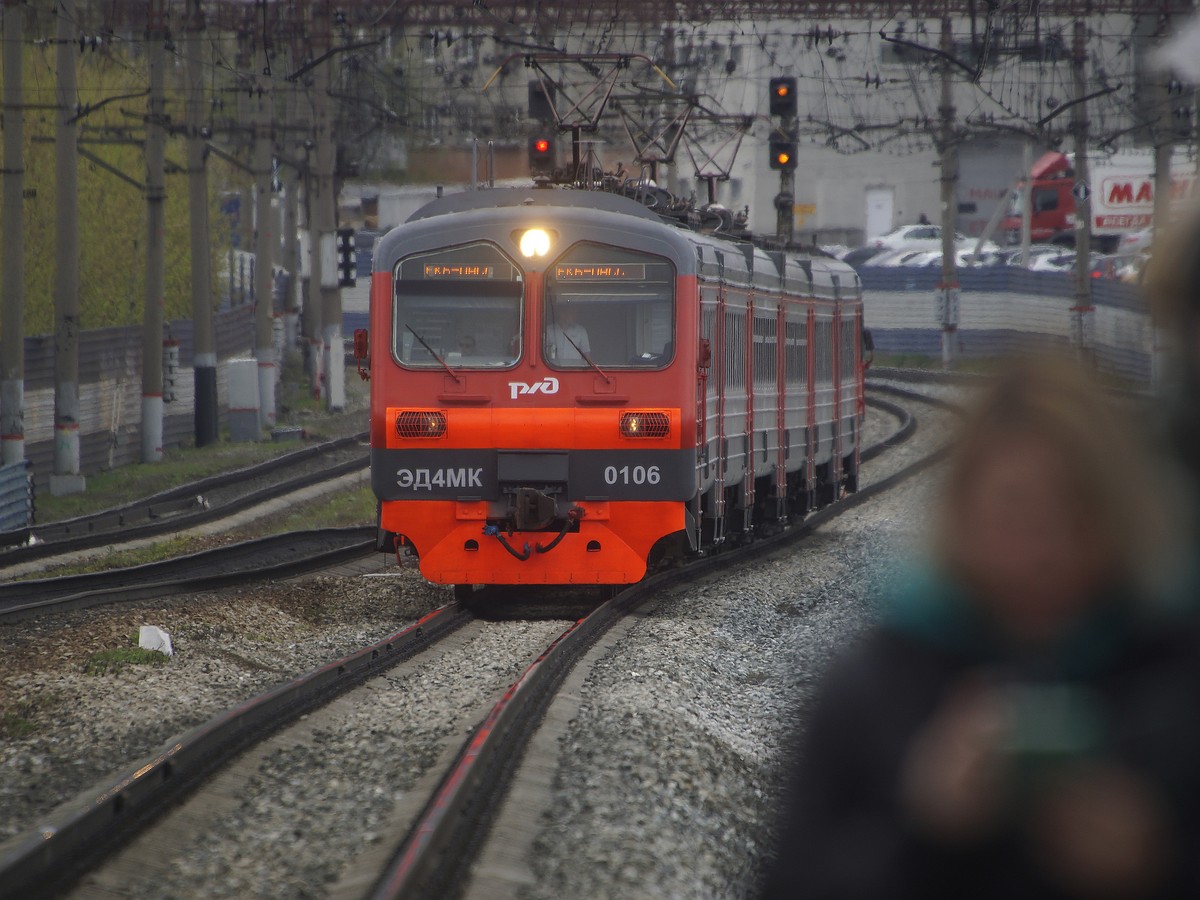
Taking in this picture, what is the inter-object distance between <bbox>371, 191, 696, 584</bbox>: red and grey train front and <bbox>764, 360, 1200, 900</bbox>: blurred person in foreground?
1004cm

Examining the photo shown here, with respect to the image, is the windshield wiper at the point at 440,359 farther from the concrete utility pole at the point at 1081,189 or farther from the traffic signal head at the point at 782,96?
the concrete utility pole at the point at 1081,189

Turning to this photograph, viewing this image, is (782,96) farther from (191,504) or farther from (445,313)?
(445,313)

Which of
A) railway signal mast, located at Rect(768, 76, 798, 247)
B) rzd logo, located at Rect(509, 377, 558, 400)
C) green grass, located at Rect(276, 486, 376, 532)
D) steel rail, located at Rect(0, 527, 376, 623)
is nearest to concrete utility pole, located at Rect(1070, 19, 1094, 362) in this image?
railway signal mast, located at Rect(768, 76, 798, 247)

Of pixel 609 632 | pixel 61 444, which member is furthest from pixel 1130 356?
pixel 61 444

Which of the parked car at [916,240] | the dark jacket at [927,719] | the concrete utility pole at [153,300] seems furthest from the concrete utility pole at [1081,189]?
the dark jacket at [927,719]

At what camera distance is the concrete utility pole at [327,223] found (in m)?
31.0

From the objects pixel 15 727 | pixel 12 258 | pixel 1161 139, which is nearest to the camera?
pixel 15 727

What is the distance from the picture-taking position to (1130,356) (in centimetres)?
279

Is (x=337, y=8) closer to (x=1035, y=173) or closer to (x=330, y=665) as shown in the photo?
(x=330, y=665)

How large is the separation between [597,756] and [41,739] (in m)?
2.72

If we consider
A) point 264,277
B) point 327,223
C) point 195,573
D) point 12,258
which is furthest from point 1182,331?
point 264,277

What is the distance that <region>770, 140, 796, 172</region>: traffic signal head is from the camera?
21.3 metres

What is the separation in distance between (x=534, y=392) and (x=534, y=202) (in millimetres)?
1488

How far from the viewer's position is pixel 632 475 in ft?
39.7
